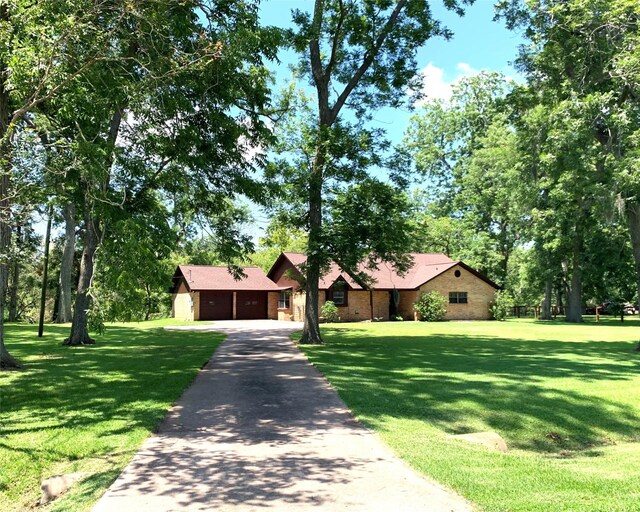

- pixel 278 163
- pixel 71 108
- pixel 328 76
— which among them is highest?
pixel 328 76

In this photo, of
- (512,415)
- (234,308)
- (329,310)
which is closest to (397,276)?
(329,310)

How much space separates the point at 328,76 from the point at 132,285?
16058 millimetres

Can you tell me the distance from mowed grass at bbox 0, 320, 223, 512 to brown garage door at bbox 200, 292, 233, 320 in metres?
24.1

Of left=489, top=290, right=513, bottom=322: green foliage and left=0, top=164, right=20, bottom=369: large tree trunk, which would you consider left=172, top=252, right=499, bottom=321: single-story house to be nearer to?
left=489, top=290, right=513, bottom=322: green foliage

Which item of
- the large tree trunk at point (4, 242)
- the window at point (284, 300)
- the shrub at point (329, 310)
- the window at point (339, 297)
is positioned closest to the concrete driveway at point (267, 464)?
the large tree trunk at point (4, 242)

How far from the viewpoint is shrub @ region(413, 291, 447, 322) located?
3638 centimetres

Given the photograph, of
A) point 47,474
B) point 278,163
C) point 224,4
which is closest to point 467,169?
point 278,163

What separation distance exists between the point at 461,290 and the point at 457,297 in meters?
0.63

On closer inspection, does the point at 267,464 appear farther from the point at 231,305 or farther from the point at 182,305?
the point at 182,305

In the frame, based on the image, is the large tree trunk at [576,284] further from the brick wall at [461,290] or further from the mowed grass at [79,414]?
the mowed grass at [79,414]

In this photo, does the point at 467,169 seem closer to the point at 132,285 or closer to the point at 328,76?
the point at 328,76

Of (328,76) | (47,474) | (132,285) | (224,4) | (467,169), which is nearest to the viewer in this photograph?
(47,474)

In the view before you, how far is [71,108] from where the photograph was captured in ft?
28.6

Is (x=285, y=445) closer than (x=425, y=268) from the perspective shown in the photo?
Yes
